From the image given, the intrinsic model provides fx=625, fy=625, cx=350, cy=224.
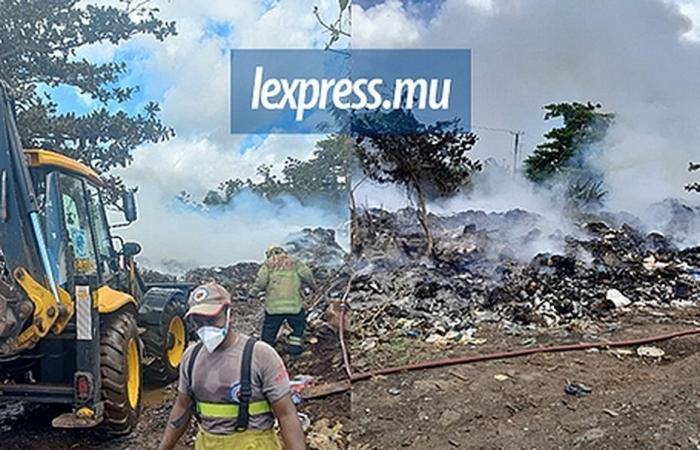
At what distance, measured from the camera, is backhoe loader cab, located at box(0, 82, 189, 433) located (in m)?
3.64

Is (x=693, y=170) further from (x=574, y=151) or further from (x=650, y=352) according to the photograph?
(x=650, y=352)

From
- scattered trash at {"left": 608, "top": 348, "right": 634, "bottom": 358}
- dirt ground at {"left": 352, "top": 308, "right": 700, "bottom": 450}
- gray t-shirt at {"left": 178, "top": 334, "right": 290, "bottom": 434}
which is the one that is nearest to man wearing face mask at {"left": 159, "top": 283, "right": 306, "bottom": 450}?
gray t-shirt at {"left": 178, "top": 334, "right": 290, "bottom": 434}

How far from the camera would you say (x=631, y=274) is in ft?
30.7

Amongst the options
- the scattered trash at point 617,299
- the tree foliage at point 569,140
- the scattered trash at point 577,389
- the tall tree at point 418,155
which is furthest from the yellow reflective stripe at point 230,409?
the tree foliage at point 569,140

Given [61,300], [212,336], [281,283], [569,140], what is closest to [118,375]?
[61,300]

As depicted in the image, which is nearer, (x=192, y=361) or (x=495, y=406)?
(x=192, y=361)

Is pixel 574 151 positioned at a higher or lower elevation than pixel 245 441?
higher

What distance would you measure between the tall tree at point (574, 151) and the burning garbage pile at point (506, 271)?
91 centimetres

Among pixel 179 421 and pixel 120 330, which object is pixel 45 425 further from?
pixel 179 421

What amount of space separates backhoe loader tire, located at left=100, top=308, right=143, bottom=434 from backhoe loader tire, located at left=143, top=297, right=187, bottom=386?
0.74 m

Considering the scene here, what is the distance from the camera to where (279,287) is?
20.2ft

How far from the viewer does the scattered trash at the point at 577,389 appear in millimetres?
5000

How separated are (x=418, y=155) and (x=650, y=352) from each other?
506 centimetres

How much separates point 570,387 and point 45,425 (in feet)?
13.4
